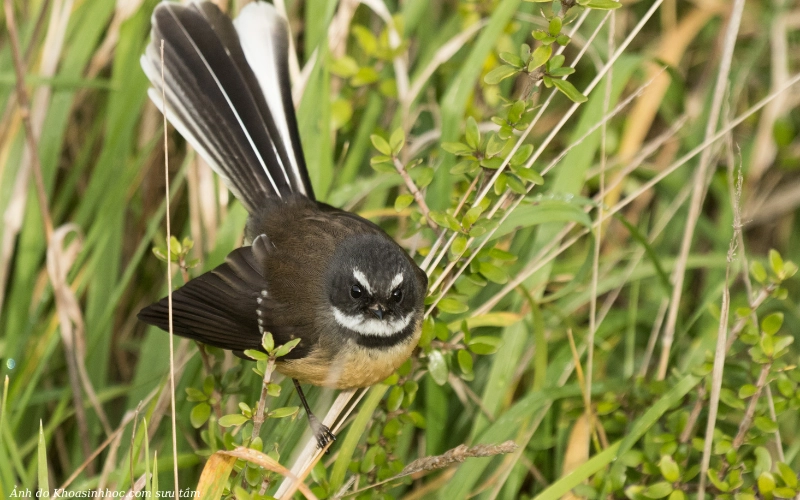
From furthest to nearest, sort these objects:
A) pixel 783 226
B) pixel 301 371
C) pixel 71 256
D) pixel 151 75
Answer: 1. pixel 783 226
2. pixel 71 256
3. pixel 151 75
4. pixel 301 371

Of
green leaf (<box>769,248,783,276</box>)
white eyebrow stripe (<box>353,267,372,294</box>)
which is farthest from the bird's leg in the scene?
green leaf (<box>769,248,783,276</box>)

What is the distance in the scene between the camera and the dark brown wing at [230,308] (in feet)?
9.87

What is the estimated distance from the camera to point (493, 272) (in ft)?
9.73

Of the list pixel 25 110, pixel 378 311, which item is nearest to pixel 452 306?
pixel 378 311

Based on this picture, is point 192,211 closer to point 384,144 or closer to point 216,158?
point 216,158

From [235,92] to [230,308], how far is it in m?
0.99

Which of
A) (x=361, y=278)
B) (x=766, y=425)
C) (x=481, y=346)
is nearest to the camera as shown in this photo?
Answer: (x=766, y=425)

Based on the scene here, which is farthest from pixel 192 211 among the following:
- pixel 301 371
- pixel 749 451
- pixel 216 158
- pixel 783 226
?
pixel 783 226

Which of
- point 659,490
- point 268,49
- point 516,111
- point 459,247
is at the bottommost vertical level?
point 659,490

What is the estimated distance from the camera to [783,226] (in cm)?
505

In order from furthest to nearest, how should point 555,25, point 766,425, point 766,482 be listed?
point 766,425
point 766,482
point 555,25

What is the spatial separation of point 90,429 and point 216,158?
1324mm

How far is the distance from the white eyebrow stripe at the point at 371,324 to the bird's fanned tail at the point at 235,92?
0.69 m

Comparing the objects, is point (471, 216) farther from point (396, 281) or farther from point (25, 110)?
point (25, 110)
